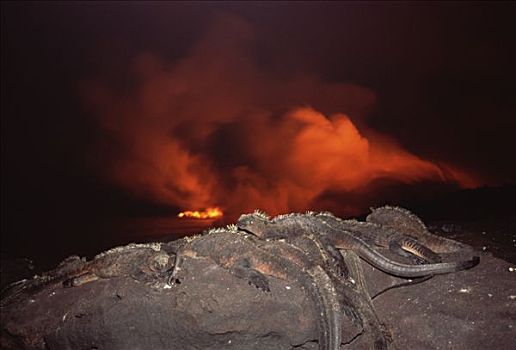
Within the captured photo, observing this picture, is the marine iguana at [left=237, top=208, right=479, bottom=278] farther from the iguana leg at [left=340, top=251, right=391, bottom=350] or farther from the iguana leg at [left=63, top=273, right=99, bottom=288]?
the iguana leg at [left=63, top=273, right=99, bottom=288]

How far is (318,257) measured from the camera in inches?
252

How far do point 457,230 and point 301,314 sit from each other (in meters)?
7.67

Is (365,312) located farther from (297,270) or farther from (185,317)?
(185,317)

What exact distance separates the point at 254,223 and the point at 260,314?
1.87 metres

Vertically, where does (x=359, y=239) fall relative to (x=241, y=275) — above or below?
above

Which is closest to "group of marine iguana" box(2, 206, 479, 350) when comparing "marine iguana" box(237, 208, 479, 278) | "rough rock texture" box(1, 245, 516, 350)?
"marine iguana" box(237, 208, 479, 278)

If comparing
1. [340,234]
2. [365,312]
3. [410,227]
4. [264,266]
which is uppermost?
[410,227]

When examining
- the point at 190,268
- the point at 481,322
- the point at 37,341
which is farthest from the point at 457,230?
the point at 37,341

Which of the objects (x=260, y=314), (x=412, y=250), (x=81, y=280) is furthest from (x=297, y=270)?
(x=81, y=280)

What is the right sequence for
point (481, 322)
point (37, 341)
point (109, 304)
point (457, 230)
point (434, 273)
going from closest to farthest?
point (481, 322)
point (434, 273)
point (109, 304)
point (37, 341)
point (457, 230)

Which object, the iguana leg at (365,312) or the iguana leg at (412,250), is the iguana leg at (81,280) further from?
the iguana leg at (412,250)

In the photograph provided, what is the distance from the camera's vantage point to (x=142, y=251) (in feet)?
25.5

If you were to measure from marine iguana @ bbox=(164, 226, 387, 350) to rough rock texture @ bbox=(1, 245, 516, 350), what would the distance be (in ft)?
0.62

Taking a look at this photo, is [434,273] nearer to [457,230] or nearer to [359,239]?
[359,239]
